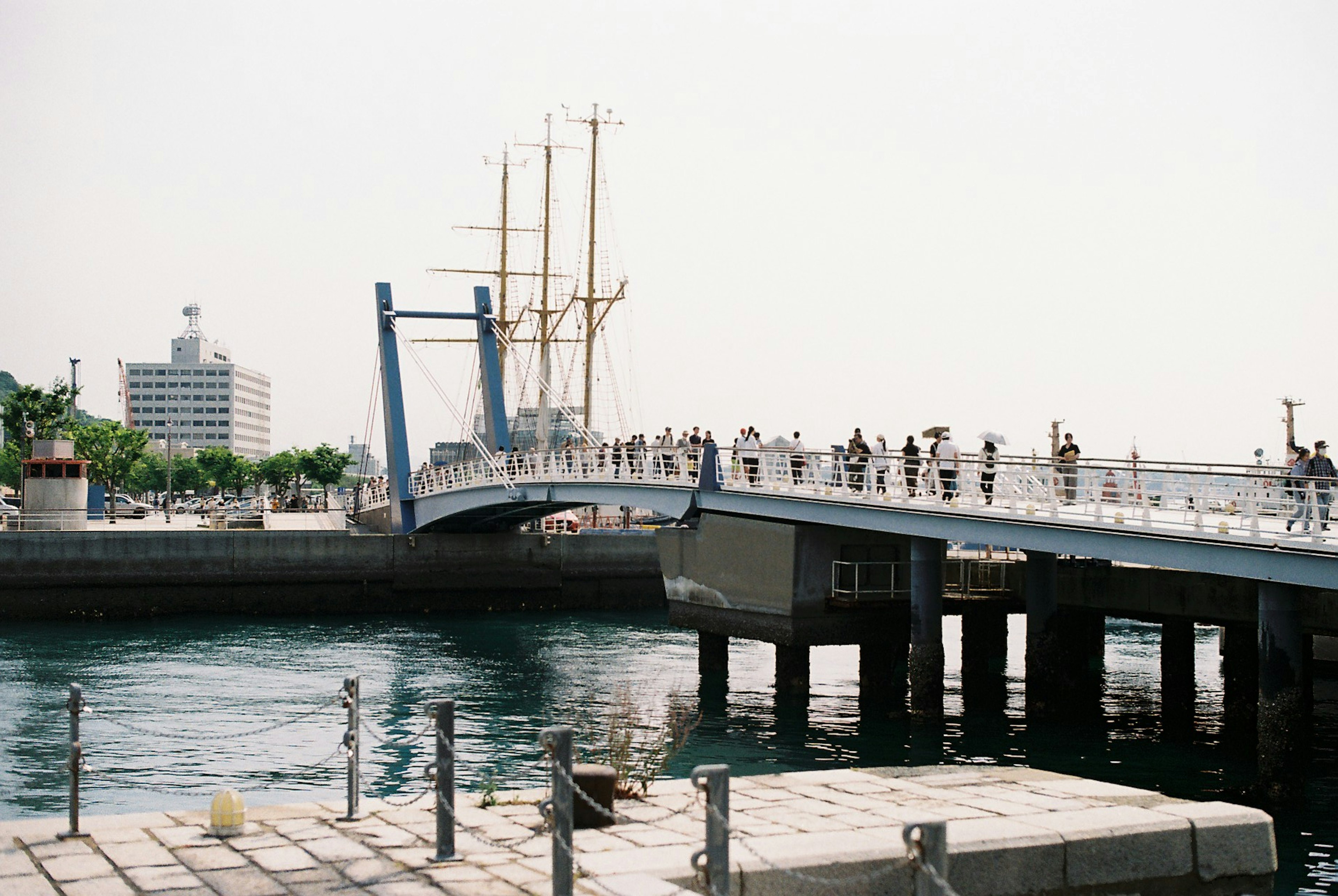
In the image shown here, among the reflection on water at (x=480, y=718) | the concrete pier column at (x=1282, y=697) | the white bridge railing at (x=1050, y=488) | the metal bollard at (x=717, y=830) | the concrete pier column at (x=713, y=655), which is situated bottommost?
the reflection on water at (x=480, y=718)

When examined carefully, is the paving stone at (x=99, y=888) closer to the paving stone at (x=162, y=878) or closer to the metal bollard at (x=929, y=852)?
the paving stone at (x=162, y=878)

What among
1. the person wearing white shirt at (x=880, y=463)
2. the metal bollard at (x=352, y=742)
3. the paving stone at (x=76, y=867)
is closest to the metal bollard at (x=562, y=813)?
the metal bollard at (x=352, y=742)

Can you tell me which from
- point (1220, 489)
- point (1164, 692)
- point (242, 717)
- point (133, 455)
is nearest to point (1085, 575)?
point (1164, 692)

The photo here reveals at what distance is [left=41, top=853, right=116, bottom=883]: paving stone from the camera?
9.05m

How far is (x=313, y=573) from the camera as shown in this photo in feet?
174

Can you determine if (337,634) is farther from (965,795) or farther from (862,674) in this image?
(965,795)

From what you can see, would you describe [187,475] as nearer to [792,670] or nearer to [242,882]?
[792,670]

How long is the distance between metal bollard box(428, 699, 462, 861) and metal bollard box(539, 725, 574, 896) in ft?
5.04

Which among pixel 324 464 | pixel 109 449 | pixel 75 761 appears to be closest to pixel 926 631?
pixel 75 761

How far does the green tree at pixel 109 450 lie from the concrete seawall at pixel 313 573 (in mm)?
54825

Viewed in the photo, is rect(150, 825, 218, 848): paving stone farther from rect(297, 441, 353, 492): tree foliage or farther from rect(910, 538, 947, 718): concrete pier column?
rect(297, 441, 353, 492): tree foliage

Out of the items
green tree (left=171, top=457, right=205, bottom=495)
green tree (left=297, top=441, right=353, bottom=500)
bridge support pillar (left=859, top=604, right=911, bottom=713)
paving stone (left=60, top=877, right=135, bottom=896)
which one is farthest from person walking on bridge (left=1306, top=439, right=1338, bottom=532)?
green tree (left=171, top=457, right=205, bottom=495)

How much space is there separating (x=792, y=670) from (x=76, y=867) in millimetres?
21061

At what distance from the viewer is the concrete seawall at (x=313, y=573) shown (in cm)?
4825
